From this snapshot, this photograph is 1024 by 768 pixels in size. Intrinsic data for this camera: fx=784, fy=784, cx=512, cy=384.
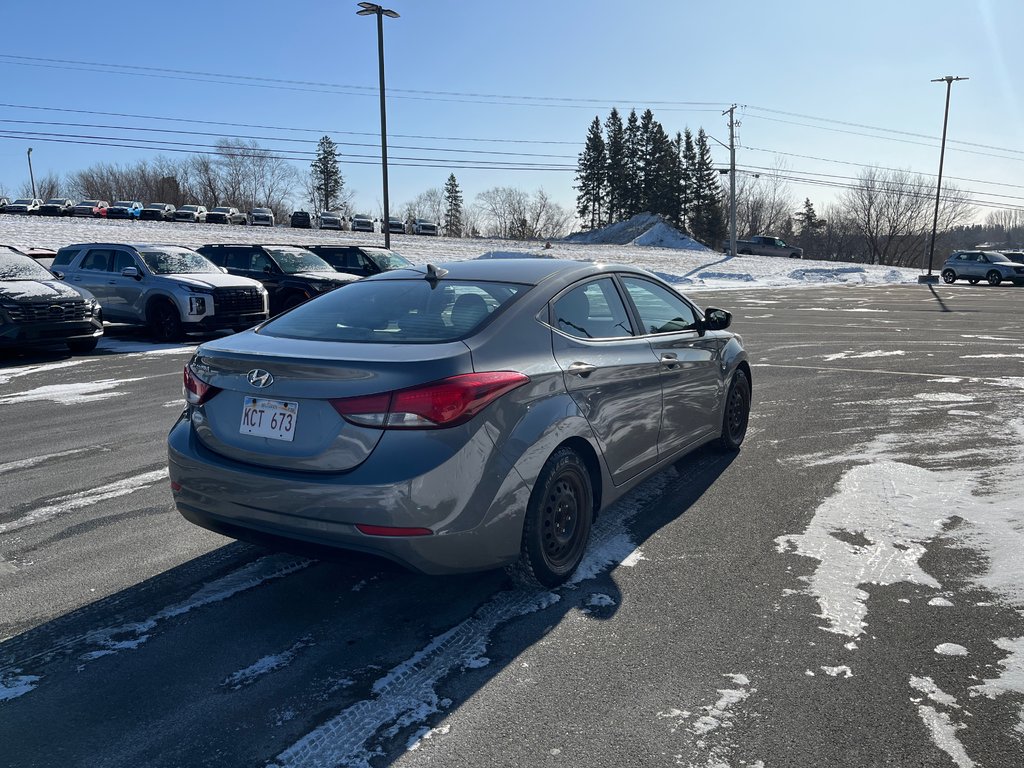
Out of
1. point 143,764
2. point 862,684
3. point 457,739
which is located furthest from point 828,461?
point 143,764

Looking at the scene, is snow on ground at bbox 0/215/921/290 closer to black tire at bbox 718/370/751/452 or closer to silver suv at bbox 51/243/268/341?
silver suv at bbox 51/243/268/341

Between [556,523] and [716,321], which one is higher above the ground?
[716,321]

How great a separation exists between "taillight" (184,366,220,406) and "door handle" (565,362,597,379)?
1.66m

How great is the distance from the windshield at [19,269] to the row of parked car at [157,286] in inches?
0.7

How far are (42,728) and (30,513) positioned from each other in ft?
8.59

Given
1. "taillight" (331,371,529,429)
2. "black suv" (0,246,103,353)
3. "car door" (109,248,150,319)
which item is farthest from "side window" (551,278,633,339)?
"car door" (109,248,150,319)

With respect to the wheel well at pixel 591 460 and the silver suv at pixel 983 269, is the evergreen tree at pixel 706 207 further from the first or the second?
the wheel well at pixel 591 460

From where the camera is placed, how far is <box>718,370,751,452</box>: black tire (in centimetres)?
607

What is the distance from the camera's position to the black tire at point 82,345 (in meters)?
12.4

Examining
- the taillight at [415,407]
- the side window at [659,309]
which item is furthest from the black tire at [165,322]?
the taillight at [415,407]

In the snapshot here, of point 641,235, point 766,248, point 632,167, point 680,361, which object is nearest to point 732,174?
point 766,248

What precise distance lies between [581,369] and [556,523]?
0.76 metres

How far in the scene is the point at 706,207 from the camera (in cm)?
9612

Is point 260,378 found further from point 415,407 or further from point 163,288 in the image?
point 163,288
